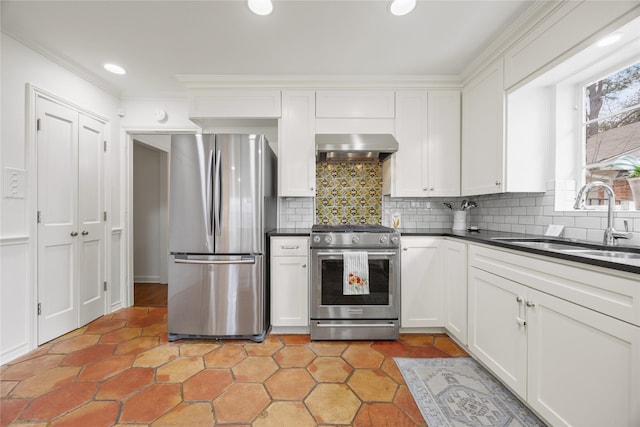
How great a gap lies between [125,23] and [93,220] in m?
1.88

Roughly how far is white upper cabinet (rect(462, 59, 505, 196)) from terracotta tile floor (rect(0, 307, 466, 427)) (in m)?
1.45

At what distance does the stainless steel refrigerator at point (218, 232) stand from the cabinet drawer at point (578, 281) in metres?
1.81

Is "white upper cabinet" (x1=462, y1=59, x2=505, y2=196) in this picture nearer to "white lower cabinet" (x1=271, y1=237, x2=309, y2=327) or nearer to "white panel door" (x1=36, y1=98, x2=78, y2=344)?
"white lower cabinet" (x1=271, y1=237, x2=309, y2=327)

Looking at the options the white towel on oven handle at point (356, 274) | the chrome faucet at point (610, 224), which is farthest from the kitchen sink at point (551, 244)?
the white towel on oven handle at point (356, 274)

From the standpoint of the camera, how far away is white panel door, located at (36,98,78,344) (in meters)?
2.12

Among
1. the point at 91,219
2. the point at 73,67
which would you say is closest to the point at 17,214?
the point at 91,219

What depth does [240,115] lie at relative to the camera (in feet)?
8.35

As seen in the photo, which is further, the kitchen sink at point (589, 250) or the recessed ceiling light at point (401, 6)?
the recessed ceiling light at point (401, 6)

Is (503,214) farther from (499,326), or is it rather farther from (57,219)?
(57,219)

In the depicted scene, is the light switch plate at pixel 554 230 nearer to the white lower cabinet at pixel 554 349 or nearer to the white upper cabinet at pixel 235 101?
the white lower cabinet at pixel 554 349

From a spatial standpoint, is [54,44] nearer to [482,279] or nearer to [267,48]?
[267,48]

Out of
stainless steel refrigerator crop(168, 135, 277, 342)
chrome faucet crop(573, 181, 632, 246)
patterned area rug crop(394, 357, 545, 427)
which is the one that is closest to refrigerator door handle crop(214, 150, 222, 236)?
stainless steel refrigerator crop(168, 135, 277, 342)

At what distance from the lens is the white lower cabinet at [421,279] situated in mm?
2297

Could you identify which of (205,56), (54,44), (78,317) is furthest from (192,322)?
(54,44)
